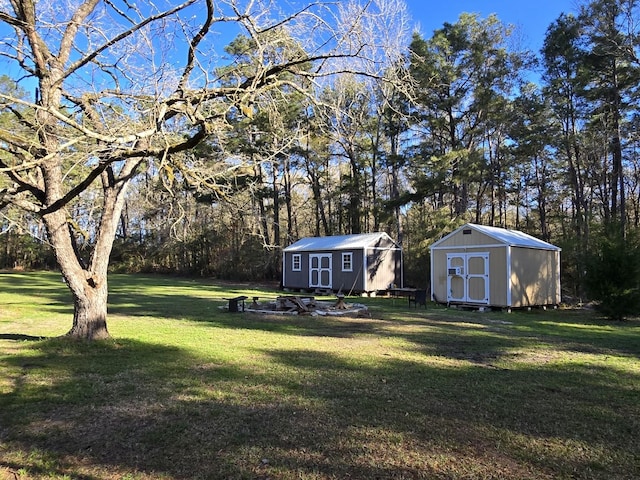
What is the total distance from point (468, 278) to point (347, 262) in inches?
285

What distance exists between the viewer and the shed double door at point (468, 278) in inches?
616

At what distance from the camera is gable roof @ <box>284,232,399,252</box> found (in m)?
22.1

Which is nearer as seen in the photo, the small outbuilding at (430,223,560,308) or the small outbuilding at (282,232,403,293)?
the small outbuilding at (430,223,560,308)

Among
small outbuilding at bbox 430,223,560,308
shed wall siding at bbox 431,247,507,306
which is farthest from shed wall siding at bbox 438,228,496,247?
shed wall siding at bbox 431,247,507,306

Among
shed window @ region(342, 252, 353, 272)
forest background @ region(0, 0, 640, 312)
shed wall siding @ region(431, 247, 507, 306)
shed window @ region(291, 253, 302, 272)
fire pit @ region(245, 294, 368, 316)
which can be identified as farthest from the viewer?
shed window @ region(291, 253, 302, 272)

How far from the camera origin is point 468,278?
1612 cm

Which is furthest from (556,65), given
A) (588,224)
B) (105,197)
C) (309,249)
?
(105,197)

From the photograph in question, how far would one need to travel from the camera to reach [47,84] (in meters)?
6.66

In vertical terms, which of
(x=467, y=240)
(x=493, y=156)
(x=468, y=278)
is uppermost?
(x=493, y=156)

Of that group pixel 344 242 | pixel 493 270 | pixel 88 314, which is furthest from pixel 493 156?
pixel 88 314

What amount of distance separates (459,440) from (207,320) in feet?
27.7

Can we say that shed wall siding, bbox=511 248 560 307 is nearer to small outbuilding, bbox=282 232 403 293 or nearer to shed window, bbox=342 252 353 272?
small outbuilding, bbox=282 232 403 293

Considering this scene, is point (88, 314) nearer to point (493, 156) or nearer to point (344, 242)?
point (344, 242)

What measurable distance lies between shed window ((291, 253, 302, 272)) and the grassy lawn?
1542cm
